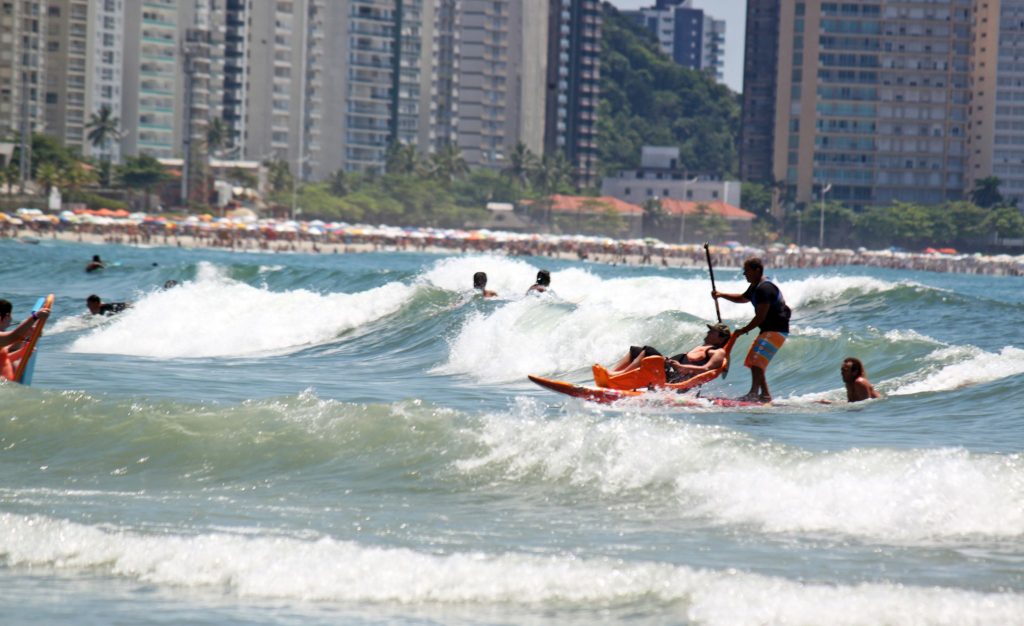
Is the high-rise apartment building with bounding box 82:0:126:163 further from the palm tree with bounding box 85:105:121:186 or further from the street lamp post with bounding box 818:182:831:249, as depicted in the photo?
the street lamp post with bounding box 818:182:831:249

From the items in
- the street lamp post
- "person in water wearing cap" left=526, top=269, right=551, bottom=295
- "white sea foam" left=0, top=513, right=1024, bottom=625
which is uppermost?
the street lamp post

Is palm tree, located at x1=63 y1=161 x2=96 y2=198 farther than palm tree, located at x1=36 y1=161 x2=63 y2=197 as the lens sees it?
Yes

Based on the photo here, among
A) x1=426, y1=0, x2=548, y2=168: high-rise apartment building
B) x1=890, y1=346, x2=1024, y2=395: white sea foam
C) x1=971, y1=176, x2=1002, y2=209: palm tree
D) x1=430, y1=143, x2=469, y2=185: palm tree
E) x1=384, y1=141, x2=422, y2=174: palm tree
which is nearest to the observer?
x1=890, y1=346, x2=1024, y2=395: white sea foam

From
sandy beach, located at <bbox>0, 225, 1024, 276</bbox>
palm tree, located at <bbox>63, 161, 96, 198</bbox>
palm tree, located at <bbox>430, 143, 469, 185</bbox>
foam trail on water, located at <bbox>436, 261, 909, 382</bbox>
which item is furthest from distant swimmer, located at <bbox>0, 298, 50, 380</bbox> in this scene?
palm tree, located at <bbox>430, 143, 469, 185</bbox>

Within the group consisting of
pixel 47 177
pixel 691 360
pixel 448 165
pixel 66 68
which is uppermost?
pixel 66 68

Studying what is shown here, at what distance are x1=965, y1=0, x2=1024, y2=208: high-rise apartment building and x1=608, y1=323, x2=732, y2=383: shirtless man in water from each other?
172007mm

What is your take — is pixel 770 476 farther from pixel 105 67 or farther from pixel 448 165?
pixel 448 165

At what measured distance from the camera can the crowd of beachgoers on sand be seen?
106m

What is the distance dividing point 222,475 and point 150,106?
144268 mm

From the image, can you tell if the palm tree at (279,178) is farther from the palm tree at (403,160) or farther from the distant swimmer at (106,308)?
the distant swimmer at (106,308)

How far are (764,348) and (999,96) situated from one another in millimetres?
A: 173501

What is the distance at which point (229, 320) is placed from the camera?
94.4ft

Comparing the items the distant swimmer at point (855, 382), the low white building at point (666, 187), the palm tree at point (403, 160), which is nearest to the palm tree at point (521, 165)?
the low white building at point (666, 187)

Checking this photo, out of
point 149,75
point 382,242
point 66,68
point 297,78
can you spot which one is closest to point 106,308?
point 382,242
